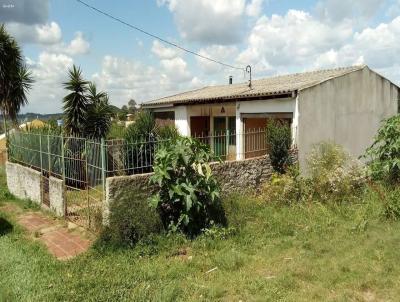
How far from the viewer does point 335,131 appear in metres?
12.5

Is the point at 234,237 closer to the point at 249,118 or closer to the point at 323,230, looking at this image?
the point at 323,230

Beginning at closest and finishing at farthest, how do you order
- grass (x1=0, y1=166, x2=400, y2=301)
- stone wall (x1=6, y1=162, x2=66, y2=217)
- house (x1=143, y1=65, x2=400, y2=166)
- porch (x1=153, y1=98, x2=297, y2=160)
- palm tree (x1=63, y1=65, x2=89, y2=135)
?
grass (x1=0, y1=166, x2=400, y2=301) < stone wall (x1=6, y1=162, x2=66, y2=217) < porch (x1=153, y1=98, x2=297, y2=160) < house (x1=143, y1=65, x2=400, y2=166) < palm tree (x1=63, y1=65, x2=89, y2=135)

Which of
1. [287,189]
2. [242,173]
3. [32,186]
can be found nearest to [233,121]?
[242,173]

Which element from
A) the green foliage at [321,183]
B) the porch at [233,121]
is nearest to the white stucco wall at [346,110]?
the porch at [233,121]

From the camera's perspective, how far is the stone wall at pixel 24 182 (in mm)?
11023

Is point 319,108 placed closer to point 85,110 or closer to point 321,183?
point 321,183

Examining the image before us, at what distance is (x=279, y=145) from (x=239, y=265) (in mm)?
5097

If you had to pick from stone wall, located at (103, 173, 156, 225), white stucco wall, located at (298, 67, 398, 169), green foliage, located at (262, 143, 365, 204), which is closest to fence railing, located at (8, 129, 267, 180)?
stone wall, located at (103, 173, 156, 225)

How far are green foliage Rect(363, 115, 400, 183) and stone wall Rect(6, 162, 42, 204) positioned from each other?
8905mm

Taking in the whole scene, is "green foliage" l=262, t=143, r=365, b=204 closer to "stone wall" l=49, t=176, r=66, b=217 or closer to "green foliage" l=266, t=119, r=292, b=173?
"green foliage" l=266, t=119, r=292, b=173

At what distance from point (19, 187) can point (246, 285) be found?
9.36m

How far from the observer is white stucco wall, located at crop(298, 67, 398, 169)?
11609 mm

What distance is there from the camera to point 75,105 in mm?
14594

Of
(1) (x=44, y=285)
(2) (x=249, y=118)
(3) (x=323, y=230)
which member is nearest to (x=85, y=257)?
(1) (x=44, y=285)
